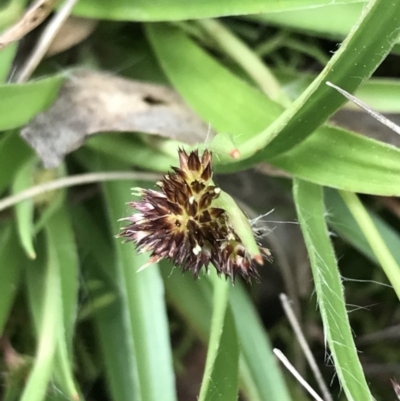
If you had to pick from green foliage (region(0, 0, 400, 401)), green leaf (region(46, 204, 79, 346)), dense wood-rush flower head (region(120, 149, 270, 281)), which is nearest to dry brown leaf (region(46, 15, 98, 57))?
green foliage (region(0, 0, 400, 401))

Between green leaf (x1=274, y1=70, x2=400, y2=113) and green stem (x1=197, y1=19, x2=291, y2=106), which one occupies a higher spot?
green stem (x1=197, y1=19, x2=291, y2=106)

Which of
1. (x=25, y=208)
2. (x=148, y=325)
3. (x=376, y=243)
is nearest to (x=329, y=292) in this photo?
(x=376, y=243)

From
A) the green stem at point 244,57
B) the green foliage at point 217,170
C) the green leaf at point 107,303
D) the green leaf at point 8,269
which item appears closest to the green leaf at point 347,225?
the green foliage at point 217,170

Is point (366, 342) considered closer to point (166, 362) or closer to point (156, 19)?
point (166, 362)

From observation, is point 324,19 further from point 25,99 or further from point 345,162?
point 25,99

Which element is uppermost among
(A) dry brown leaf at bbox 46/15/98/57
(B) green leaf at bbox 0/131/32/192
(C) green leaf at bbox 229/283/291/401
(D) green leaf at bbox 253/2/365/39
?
(A) dry brown leaf at bbox 46/15/98/57

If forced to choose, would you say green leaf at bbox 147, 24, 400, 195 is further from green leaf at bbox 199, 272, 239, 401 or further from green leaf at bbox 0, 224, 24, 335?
green leaf at bbox 0, 224, 24, 335

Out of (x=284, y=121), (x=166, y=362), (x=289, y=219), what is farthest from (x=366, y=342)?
(x=284, y=121)
